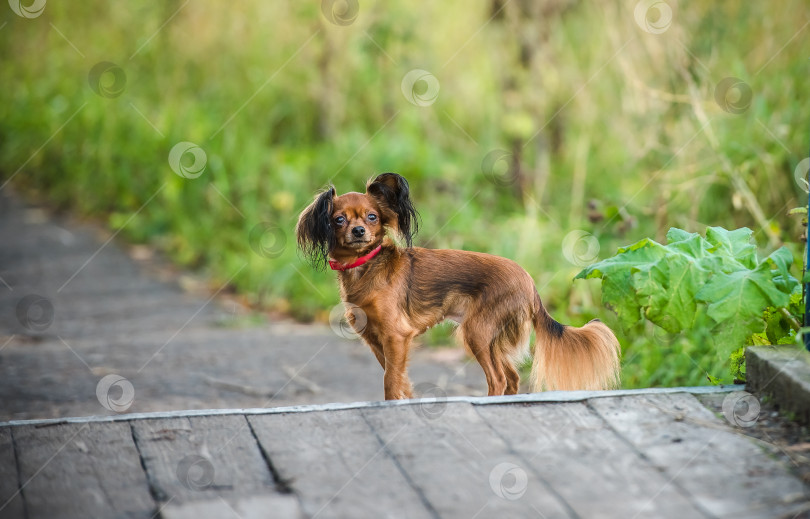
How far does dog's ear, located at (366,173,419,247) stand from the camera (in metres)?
3.33

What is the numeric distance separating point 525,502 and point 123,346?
4.26m

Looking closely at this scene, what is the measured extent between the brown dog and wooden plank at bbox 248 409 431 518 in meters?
0.65

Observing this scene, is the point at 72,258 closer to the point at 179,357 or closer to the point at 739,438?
the point at 179,357

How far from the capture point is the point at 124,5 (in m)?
10.1

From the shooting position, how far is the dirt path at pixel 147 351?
15.9ft

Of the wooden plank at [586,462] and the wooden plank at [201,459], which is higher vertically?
the wooden plank at [201,459]

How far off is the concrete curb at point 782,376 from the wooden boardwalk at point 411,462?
171 mm
